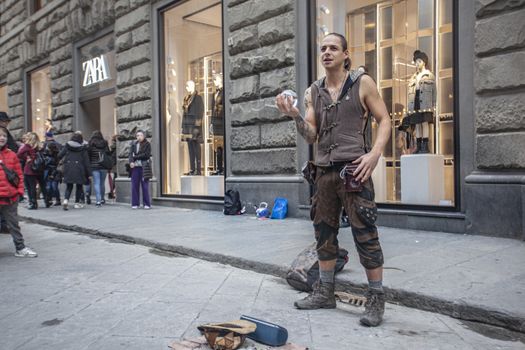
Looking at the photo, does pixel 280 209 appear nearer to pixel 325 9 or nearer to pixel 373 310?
pixel 325 9

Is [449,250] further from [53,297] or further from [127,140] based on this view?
[127,140]

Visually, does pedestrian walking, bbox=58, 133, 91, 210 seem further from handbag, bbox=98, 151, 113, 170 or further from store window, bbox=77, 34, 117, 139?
store window, bbox=77, 34, 117, 139

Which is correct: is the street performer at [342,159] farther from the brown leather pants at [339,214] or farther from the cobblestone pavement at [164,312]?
the cobblestone pavement at [164,312]

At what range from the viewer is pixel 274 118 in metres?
8.95

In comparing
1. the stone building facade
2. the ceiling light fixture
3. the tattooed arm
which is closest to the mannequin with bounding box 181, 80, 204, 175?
the stone building facade

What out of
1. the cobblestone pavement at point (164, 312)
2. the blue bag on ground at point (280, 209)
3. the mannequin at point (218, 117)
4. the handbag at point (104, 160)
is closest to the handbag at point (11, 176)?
the cobblestone pavement at point (164, 312)

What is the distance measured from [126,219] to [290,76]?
4.07 metres

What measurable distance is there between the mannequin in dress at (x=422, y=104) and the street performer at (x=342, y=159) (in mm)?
4447

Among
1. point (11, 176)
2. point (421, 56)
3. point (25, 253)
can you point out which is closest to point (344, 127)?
point (11, 176)

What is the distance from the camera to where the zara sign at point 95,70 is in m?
14.1

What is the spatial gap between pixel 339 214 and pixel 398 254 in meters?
→ 1.95

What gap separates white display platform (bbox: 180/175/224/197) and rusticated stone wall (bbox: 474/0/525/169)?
5682 millimetres

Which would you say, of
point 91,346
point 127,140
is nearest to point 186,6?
point 127,140

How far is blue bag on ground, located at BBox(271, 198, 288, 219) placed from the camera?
8.67m
